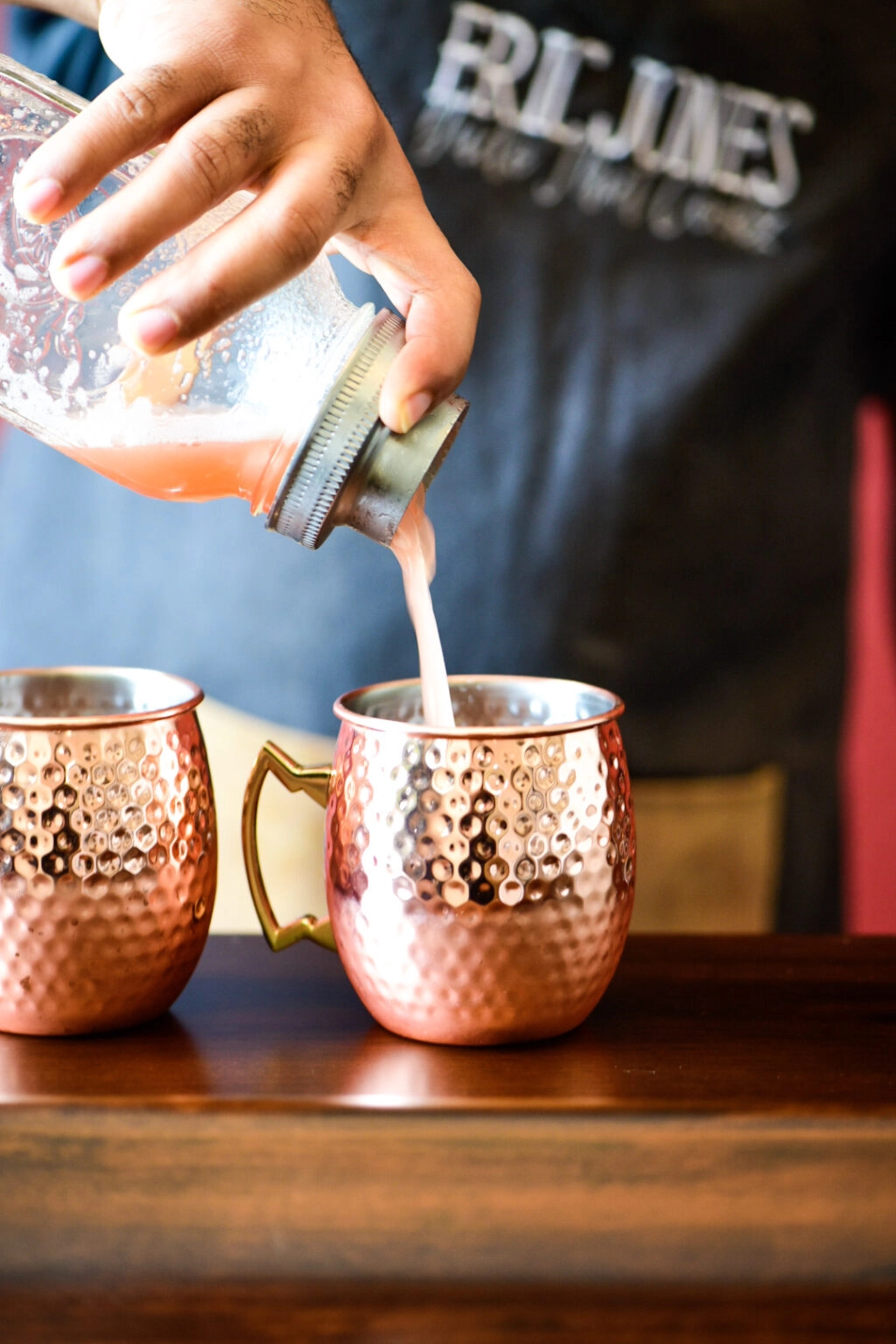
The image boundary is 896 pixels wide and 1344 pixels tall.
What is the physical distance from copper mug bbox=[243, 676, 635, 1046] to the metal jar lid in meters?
0.09

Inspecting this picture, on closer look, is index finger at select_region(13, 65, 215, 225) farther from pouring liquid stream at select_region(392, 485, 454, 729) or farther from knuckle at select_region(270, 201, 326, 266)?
pouring liquid stream at select_region(392, 485, 454, 729)

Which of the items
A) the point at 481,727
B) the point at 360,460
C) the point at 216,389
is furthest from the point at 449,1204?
the point at 216,389

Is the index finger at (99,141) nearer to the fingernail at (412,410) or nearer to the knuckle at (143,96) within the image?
the knuckle at (143,96)

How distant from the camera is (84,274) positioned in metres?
0.53

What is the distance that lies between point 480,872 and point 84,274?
0.29 m

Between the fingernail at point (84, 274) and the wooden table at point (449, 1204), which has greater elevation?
the fingernail at point (84, 274)

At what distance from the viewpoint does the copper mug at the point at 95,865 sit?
0.57 meters

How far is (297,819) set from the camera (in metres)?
1.33

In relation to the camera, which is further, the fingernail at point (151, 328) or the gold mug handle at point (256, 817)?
the gold mug handle at point (256, 817)

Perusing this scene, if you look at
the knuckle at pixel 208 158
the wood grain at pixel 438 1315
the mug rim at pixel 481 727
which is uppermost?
the knuckle at pixel 208 158

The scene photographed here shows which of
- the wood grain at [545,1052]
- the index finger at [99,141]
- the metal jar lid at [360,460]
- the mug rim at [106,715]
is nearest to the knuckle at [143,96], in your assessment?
the index finger at [99,141]

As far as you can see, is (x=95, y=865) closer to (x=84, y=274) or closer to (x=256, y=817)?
(x=256, y=817)

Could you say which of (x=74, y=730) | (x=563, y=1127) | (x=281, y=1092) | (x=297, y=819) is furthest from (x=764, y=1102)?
(x=297, y=819)

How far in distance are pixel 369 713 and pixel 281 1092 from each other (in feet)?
0.64
